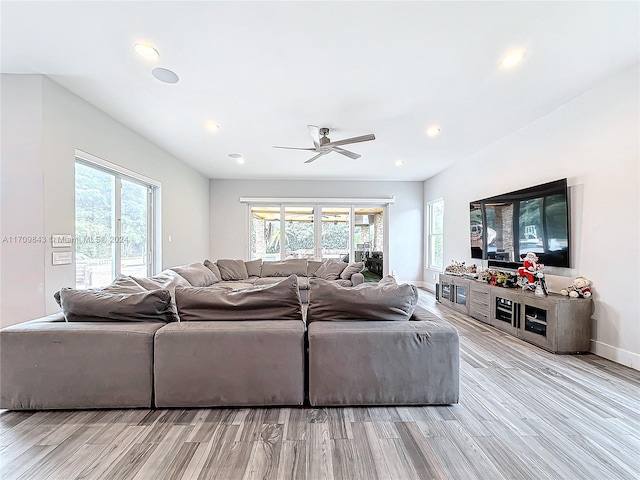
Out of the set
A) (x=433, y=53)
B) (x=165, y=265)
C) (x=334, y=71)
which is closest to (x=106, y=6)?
(x=334, y=71)

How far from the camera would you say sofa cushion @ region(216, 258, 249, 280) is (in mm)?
5543

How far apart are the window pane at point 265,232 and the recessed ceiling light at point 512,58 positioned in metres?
5.85

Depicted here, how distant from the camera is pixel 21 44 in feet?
7.75

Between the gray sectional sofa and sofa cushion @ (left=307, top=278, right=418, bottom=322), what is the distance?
0.30 ft

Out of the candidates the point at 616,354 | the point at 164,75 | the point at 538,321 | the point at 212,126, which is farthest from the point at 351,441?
the point at 212,126

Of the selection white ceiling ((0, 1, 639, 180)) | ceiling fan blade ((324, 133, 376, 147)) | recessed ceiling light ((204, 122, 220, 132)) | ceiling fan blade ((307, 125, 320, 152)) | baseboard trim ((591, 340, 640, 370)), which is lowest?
baseboard trim ((591, 340, 640, 370))

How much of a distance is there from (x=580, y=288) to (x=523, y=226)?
1013 mm

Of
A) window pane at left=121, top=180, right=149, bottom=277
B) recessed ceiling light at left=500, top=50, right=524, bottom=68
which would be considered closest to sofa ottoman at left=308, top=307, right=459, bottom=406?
recessed ceiling light at left=500, top=50, right=524, bottom=68

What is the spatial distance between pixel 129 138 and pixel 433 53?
4.01 meters

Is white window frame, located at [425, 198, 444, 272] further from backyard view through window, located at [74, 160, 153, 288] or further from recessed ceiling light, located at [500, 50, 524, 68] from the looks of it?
backyard view through window, located at [74, 160, 153, 288]

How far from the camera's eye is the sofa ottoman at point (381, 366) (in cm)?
206

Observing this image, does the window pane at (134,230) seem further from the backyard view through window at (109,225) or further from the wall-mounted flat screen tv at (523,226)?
the wall-mounted flat screen tv at (523,226)

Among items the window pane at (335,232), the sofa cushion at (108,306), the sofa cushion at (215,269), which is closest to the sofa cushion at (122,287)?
the sofa cushion at (108,306)

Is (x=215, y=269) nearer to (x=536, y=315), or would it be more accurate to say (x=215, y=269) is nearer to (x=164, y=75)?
(x=164, y=75)
